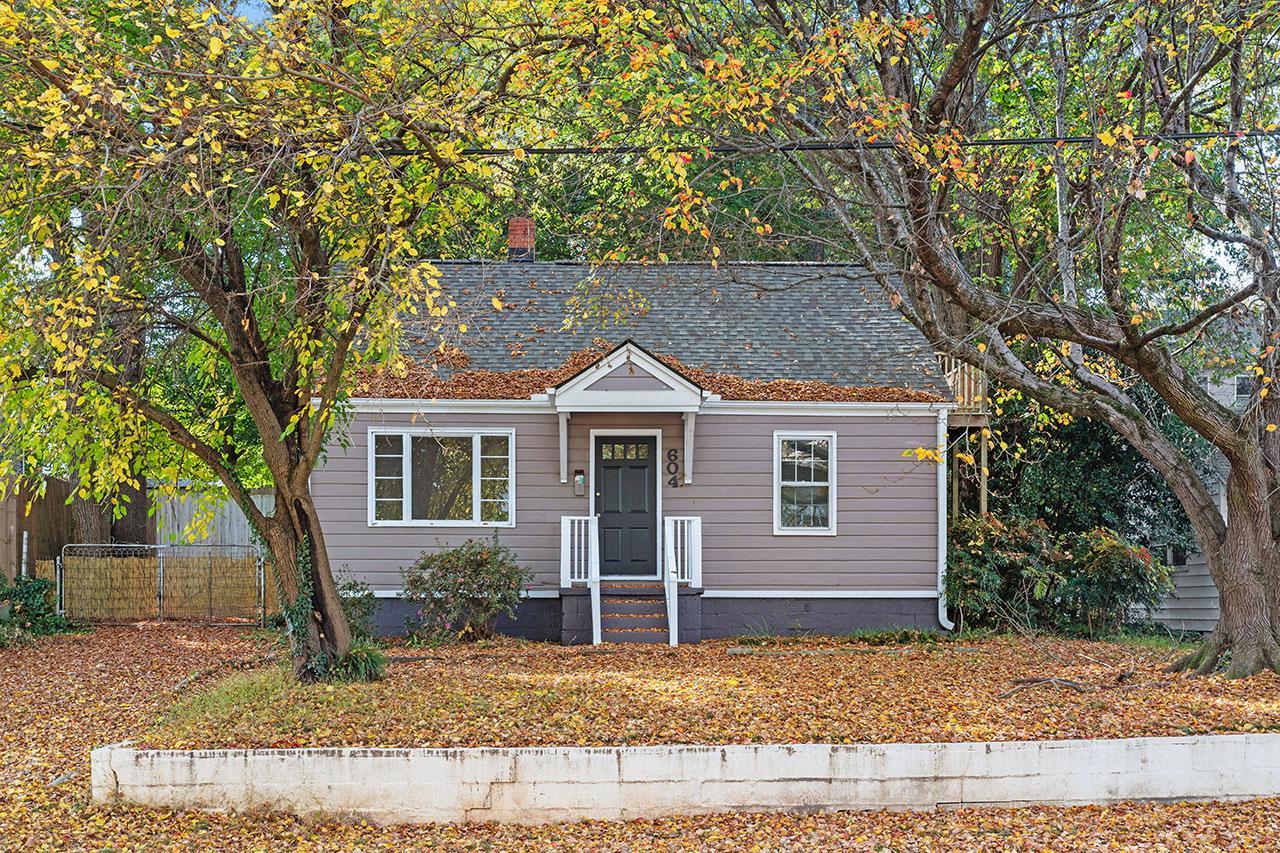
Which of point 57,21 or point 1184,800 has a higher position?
point 57,21

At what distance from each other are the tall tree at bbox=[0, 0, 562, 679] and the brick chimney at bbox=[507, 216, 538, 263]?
7.47 m

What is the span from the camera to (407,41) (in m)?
9.27

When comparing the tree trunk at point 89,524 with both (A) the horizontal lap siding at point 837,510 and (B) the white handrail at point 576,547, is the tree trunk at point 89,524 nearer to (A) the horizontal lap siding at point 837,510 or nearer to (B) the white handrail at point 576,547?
(B) the white handrail at point 576,547

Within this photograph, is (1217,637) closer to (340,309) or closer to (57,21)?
(340,309)

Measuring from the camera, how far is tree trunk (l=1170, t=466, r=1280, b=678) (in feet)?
35.1

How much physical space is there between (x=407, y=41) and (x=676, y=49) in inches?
94.6

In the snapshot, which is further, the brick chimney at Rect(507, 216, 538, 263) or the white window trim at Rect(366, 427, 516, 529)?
the brick chimney at Rect(507, 216, 538, 263)

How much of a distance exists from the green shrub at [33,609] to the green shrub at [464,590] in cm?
545

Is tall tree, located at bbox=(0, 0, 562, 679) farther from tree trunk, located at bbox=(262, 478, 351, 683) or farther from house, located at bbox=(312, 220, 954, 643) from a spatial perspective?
house, located at bbox=(312, 220, 954, 643)

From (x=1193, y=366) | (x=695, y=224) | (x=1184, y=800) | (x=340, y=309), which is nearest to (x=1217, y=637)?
(x=1184, y=800)

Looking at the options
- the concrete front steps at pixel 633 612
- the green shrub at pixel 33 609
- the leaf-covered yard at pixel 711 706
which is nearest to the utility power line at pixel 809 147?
the leaf-covered yard at pixel 711 706

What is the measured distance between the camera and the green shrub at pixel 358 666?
10.7m

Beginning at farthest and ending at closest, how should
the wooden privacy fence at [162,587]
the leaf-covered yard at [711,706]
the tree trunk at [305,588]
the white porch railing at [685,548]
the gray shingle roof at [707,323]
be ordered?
the wooden privacy fence at [162,587]
the gray shingle roof at [707,323]
the white porch railing at [685,548]
the tree trunk at [305,588]
the leaf-covered yard at [711,706]

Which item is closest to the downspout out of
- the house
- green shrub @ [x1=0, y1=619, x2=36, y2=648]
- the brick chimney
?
the house
